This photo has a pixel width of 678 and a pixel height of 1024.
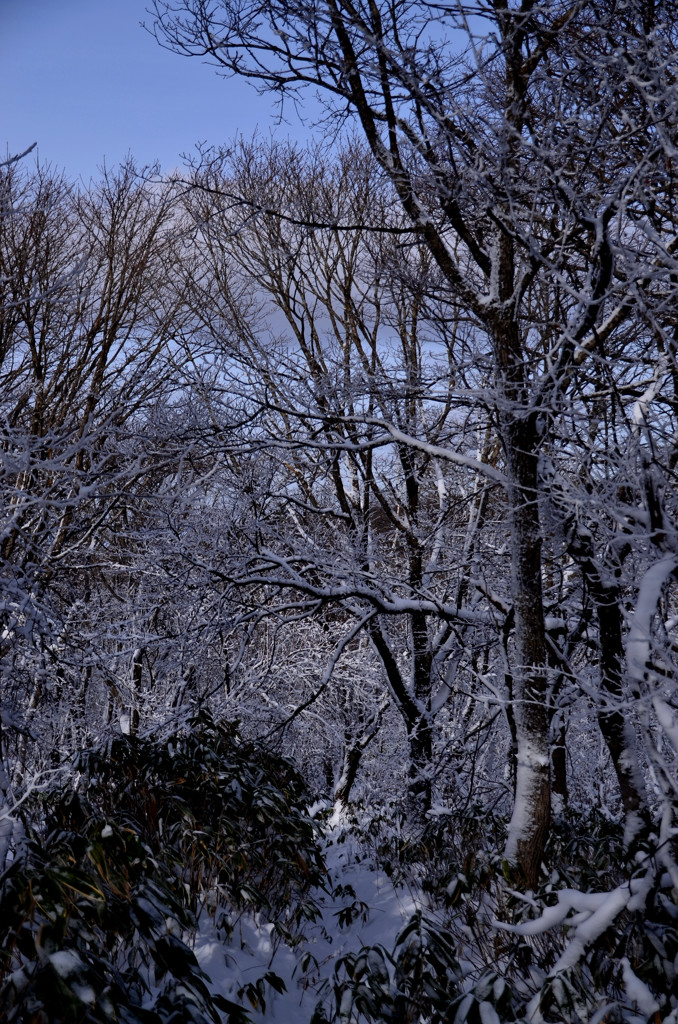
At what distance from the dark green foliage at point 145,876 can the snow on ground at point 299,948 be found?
0.17m

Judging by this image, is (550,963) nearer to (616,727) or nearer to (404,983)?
(404,983)

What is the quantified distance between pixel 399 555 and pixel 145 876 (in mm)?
10269

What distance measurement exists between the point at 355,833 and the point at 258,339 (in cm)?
749

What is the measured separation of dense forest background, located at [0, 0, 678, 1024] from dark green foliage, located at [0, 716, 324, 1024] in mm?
26

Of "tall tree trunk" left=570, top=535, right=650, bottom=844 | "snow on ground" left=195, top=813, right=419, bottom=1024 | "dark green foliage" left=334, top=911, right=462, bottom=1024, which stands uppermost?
"tall tree trunk" left=570, top=535, right=650, bottom=844

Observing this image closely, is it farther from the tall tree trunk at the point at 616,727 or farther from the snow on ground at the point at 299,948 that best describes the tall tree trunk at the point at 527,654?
the snow on ground at the point at 299,948

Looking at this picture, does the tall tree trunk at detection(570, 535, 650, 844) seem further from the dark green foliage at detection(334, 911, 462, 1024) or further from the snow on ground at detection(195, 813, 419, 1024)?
the dark green foliage at detection(334, 911, 462, 1024)

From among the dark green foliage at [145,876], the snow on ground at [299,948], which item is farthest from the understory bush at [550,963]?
the dark green foliage at [145,876]

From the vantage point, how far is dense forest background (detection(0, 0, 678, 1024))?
3064 millimetres

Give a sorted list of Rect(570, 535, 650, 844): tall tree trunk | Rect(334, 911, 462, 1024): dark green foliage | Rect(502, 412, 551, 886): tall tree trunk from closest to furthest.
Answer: Rect(334, 911, 462, 1024): dark green foliage, Rect(570, 535, 650, 844): tall tree trunk, Rect(502, 412, 551, 886): tall tree trunk

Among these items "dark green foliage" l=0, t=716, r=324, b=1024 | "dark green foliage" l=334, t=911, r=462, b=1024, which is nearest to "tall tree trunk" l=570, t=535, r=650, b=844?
"dark green foliage" l=334, t=911, r=462, b=1024

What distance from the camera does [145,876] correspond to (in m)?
3.54

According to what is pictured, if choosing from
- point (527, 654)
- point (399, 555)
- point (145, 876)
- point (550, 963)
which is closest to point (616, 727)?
point (527, 654)

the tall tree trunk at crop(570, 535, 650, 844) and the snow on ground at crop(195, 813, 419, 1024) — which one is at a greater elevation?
the tall tree trunk at crop(570, 535, 650, 844)
